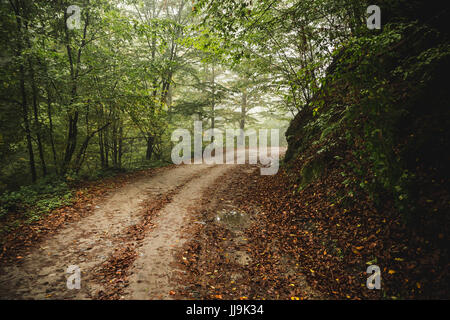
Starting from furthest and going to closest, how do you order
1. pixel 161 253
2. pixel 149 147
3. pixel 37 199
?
pixel 149 147 → pixel 37 199 → pixel 161 253

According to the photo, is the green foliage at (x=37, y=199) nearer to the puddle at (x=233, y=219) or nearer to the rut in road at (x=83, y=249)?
the rut in road at (x=83, y=249)

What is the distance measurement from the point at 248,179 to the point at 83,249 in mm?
7675

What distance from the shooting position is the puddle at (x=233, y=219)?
6250 mm

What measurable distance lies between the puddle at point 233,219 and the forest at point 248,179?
69mm

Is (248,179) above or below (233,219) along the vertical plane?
above

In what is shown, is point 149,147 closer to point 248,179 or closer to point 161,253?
point 248,179

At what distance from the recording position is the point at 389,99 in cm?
322

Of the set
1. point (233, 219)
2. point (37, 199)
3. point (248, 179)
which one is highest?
point (248, 179)

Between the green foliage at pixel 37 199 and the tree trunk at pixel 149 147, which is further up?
the tree trunk at pixel 149 147

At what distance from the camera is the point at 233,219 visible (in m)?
6.68

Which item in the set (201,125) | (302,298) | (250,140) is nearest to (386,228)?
(302,298)
